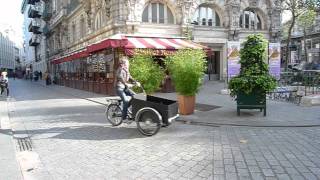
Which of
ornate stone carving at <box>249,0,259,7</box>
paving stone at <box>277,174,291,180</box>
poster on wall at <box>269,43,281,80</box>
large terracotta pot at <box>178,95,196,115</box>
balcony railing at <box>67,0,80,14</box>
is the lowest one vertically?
paving stone at <box>277,174,291,180</box>

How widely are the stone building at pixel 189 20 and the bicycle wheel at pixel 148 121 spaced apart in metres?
14.7

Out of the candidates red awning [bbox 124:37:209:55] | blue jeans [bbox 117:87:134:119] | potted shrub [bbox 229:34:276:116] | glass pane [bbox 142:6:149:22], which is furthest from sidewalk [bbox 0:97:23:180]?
glass pane [bbox 142:6:149:22]

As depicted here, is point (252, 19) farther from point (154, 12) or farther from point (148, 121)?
point (148, 121)

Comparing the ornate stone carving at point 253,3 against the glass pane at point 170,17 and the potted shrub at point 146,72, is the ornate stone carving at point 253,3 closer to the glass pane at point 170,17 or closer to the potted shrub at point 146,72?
the glass pane at point 170,17

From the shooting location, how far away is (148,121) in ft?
28.1

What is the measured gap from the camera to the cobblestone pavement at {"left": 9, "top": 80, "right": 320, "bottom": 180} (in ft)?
18.4

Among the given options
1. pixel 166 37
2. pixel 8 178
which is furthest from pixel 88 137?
pixel 166 37

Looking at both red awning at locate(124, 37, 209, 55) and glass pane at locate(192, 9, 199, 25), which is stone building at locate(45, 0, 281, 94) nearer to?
glass pane at locate(192, 9, 199, 25)

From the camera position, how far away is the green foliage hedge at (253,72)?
34.9 feet

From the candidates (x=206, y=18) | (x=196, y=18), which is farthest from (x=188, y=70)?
(x=206, y=18)

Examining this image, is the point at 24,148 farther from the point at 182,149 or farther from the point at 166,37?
the point at 166,37

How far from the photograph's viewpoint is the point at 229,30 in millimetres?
27641

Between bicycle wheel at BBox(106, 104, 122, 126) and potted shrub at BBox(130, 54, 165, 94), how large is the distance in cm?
204

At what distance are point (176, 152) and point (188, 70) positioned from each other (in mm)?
4953
